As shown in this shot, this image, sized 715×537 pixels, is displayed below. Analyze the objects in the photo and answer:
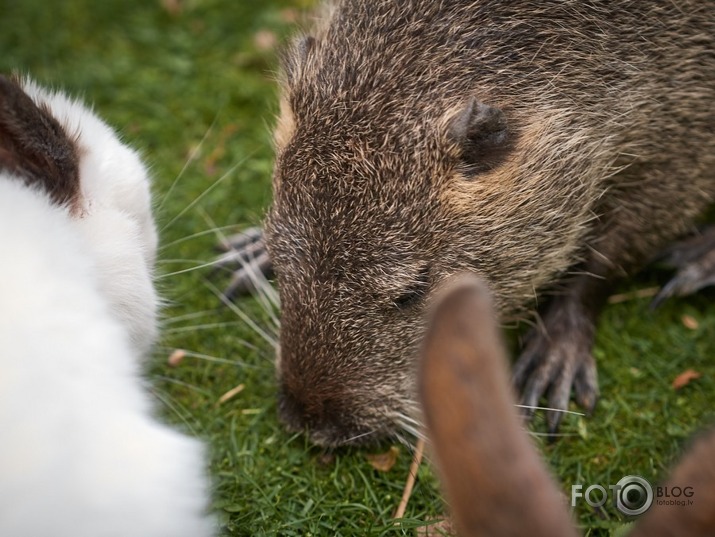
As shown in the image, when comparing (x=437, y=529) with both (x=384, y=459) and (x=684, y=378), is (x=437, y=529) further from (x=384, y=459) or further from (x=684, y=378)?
(x=684, y=378)

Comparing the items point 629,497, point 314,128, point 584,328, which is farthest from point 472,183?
point 629,497

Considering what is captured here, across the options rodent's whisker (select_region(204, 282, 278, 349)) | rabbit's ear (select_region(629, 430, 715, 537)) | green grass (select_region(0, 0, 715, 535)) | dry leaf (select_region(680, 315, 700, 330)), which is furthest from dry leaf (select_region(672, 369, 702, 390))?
rabbit's ear (select_region(629, 430, 715, 537))

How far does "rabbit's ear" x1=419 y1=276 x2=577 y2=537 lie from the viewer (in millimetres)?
1634

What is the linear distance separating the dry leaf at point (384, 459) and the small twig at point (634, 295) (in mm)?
1480

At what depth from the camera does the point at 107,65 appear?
17.7 ft

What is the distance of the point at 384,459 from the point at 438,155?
1407 millimetres

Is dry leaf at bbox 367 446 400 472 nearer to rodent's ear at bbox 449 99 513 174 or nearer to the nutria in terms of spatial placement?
the nutria

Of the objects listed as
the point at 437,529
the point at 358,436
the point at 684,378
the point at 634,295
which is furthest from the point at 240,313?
the point at 684,378

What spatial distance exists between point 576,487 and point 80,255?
223cm

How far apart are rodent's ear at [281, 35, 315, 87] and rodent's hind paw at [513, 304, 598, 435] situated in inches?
68.2

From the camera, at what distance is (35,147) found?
2.52 m

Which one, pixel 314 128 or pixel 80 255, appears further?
pixel 314 128

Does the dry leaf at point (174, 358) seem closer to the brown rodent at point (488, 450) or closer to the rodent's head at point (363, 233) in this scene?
the rodent's head at point (363, 233)

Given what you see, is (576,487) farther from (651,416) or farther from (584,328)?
(584,328)
